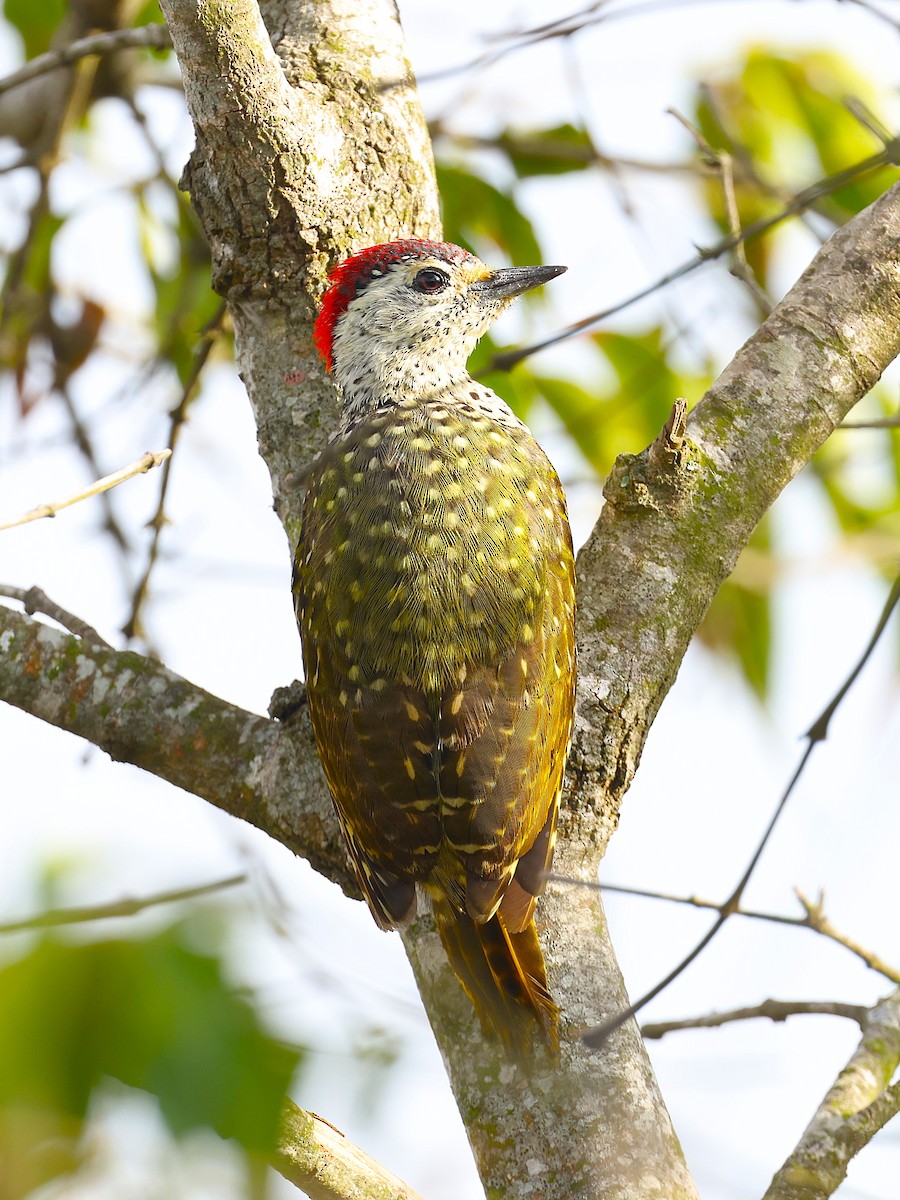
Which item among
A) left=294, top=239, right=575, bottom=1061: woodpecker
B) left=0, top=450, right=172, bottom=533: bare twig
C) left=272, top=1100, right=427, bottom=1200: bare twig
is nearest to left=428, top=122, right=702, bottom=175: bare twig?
left=294, top=239, right=575, bottom=1061: woodpecker

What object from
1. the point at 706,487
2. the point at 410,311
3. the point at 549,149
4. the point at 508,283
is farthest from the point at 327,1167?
the point at 549,149

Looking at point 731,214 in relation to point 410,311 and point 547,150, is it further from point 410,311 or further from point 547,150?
point 547,150

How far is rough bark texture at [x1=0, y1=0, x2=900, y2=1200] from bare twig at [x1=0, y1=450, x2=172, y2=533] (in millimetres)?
613

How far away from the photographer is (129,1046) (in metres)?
1.36

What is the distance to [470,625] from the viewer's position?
269 centimetres

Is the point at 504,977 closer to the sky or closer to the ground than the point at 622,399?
closer to the ground

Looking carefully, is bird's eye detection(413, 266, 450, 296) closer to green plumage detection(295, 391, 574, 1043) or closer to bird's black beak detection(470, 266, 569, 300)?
bird's black beak detection(470, 266, 569, 300)

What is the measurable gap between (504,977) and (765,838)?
722 mm

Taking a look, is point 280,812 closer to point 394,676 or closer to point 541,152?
point 394,676

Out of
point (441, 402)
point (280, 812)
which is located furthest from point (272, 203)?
point (280, 812)

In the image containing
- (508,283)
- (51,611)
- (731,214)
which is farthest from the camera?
(508,283)

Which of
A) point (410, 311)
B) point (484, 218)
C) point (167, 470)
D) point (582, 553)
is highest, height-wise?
point (484, 218)

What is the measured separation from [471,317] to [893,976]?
2.10 m

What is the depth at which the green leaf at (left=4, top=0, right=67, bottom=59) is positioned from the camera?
4.46m
